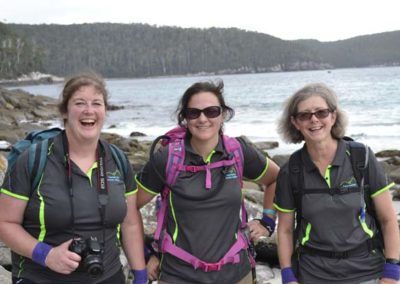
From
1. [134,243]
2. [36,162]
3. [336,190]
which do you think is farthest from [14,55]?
[336,190]

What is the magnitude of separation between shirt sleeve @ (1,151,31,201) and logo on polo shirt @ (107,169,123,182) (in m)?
0.53

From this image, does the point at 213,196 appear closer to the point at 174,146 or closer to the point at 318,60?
the point at 174,146

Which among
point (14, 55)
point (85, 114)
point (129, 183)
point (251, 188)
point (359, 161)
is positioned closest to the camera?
point (85, 114)

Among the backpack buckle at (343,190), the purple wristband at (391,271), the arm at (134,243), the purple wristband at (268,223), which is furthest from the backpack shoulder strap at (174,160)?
the purple wristband at (391,271)

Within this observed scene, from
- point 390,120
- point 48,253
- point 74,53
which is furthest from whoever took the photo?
point 74,53

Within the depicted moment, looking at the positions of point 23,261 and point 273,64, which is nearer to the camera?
point 23,261

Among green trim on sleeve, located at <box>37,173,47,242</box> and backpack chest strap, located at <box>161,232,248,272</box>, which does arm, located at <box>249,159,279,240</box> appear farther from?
green trim on sleeve, located at <box>37,173,47,242</box>

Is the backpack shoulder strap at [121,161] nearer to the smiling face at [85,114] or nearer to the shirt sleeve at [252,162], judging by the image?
the smiling face at [85,114]

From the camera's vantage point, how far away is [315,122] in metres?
3.73

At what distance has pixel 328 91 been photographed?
3.82 m

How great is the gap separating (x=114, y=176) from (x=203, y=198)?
66 centimetres

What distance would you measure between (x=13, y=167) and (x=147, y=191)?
1054mm

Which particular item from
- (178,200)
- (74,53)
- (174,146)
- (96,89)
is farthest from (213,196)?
(74,53)

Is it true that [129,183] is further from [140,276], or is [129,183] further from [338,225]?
[338,225]
